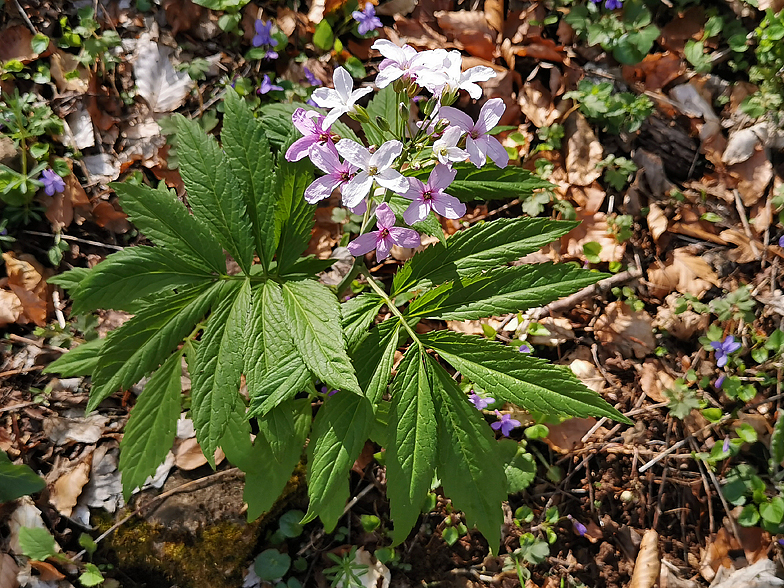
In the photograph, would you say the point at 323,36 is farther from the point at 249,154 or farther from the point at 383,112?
the point at 249,154

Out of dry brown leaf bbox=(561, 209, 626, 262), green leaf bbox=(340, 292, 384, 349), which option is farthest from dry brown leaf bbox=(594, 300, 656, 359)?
green leaf bbox=(340, 292, 384, 349)

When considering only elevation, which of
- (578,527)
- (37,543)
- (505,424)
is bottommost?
(578,527)

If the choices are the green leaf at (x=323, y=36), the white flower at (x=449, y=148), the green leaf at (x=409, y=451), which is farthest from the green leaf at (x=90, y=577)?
the green leaf at (x=323, y=36)

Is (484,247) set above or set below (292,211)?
below

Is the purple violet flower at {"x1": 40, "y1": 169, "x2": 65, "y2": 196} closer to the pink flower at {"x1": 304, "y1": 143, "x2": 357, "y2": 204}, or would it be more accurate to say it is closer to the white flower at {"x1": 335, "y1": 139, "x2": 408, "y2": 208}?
the pink flower at {"x1": 304, "y1": 143, "x2": 357, "y2": 204}

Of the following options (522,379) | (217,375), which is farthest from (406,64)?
(217,375)

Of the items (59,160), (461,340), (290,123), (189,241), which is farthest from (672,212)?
(59,160)

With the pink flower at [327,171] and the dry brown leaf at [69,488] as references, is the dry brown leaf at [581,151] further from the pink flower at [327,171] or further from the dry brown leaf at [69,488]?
the dry brown leaf at [69,488]
